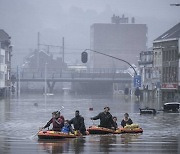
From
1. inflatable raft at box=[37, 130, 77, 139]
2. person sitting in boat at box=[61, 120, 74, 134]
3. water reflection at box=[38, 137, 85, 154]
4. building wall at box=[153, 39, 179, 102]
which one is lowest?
water reflection at box=[38, 137, 85, 154]

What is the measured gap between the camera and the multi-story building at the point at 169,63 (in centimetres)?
11614

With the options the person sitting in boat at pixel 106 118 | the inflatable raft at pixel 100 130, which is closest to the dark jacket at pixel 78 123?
the person sitting in boat at pixel 106 118

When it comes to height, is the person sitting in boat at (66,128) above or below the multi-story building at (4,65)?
below

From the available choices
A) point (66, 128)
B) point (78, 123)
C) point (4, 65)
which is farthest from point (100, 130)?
point (4, 65)

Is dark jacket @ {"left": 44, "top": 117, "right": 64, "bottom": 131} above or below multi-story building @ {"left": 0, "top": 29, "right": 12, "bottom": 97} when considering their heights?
below

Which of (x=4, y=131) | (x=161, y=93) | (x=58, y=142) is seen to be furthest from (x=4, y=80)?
(x=58, y=142)

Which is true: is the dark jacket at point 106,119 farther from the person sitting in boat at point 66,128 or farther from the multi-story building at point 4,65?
the multi-story building at point 4,65

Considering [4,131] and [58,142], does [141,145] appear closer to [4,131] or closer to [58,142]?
[58,142]

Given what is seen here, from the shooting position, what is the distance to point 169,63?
399 ft

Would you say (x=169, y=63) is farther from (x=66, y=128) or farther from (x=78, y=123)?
(x=66, y=128)

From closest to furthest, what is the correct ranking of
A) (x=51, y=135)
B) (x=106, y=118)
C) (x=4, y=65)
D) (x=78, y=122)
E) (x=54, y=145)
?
(x=54, y=145)
(x=51, y=135)
(x=78, y=122)
(x=106, y=118)
(x=4, y=65)

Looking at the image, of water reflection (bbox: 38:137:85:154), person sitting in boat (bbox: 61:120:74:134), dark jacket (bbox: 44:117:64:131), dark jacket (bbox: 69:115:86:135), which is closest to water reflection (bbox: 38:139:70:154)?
water reflection (bbox: 38:137:85:154)

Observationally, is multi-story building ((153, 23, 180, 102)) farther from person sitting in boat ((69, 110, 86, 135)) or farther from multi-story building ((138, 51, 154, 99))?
person sitting in boat ((69, 110, 86, 135))

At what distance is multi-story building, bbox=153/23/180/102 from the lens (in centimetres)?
11614
